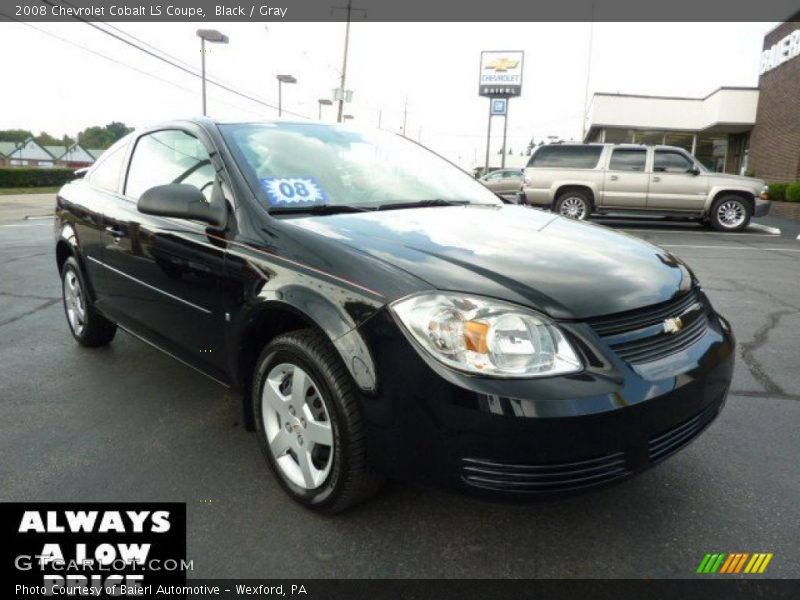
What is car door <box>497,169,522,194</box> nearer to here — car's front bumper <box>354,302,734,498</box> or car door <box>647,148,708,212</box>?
car door <box>647,148,708,212</box>

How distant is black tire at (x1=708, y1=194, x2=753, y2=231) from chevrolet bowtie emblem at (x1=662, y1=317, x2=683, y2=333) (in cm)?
1298

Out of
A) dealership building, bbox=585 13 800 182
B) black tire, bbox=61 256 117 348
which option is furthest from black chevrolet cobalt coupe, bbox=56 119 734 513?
dealership building, bbox=585 13 800 182

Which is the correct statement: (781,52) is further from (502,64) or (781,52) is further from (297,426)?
(502,64)

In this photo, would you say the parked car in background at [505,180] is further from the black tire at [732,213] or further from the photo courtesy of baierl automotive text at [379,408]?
the photo courtesy of baierl automotive text at [379,408]

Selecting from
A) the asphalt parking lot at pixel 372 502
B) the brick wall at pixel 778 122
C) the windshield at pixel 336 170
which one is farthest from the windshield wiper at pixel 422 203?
the brick wall at pixel 778 122

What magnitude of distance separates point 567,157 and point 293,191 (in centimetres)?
A: 1257

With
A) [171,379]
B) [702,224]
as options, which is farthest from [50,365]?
[702,224]

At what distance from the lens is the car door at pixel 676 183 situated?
13.7 meters

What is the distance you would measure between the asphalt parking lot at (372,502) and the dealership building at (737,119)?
63.7 ft

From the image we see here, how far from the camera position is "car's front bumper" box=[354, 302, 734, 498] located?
6.26 feet

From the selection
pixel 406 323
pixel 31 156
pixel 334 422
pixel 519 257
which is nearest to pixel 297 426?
pixel 334 422

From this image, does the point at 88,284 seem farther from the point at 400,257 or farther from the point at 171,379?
the point at 400,257

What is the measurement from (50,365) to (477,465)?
3.41 m

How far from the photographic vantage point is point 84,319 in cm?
445
